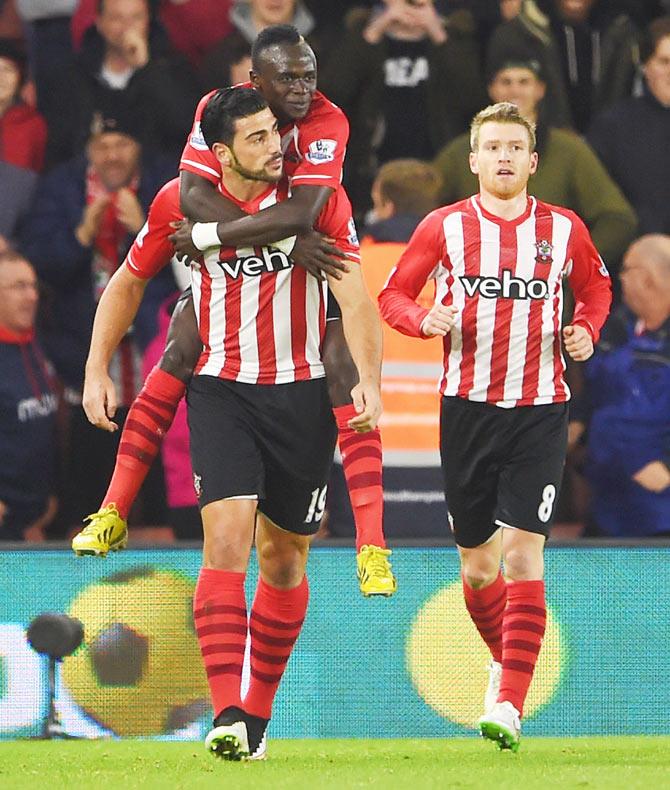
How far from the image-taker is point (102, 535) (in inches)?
193

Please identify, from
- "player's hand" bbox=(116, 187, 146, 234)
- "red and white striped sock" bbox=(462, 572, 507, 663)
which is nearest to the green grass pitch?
"red and white striped sock" bbox=(462, 572, 507, 663)

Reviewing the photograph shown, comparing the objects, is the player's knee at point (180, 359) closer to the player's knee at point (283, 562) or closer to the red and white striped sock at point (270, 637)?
the player's knee at point (283, 562)

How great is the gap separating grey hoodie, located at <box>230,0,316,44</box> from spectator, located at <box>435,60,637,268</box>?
105 centimetres

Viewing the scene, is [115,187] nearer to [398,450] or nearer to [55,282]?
[55,282]

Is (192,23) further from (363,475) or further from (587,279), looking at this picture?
(363,475)

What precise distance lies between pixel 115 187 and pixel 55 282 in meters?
0.51

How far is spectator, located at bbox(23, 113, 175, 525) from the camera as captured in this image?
7.66 metres

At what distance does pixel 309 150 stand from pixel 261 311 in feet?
1.58

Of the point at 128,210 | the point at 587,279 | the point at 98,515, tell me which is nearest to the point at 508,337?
the point at 587,279

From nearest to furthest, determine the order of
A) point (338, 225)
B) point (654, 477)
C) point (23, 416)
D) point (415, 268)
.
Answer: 1. point (338, 225)
2. point (415, 268)
3. point (654, 477)
4. point (23, 416)

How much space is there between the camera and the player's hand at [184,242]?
4.91 metres

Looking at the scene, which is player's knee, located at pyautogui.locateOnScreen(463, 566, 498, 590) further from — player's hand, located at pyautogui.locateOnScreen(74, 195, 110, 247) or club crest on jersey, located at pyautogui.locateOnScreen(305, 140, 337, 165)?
player's hand, located at pyautogui.locateOnScreen(74, 195, 110, 247)

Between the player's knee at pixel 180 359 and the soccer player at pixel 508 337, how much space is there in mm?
685

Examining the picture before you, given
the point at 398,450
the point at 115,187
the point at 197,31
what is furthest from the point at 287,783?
the point at 197,31
